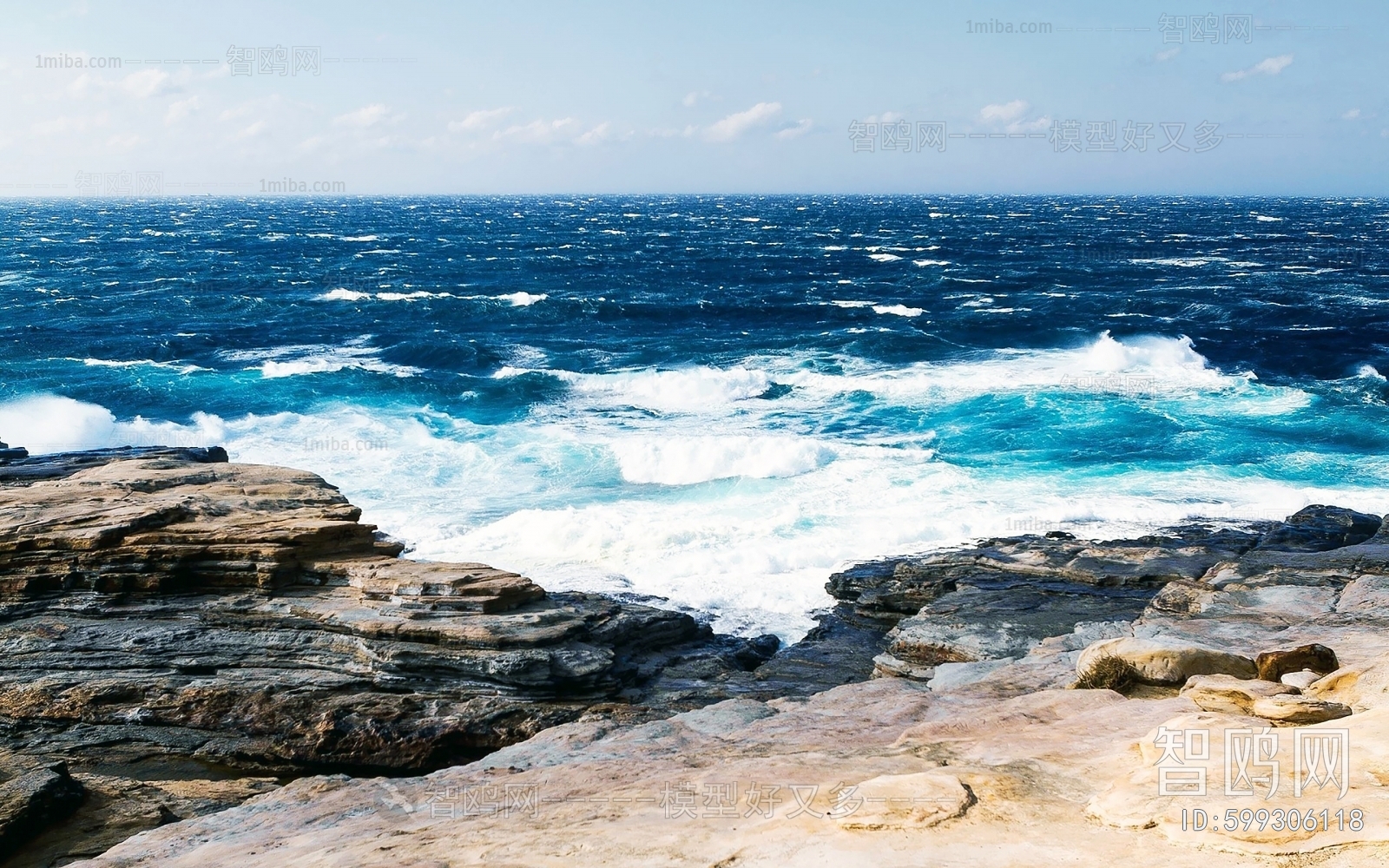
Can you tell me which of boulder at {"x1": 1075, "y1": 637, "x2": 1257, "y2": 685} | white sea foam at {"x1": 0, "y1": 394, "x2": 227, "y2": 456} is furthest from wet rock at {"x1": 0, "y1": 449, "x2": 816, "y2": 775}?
white sea foam at {"x1": 0, "y1": 394, "x2": 227, "y2": 456}

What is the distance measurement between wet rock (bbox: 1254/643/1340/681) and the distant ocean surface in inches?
373

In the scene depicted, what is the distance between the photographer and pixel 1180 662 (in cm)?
1152

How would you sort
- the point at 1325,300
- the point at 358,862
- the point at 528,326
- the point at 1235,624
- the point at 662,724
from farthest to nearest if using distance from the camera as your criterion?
the point at 1325,300 < the point at 528,326 < the point at 1235,624 < the point at 662,724 < the point at 358,862

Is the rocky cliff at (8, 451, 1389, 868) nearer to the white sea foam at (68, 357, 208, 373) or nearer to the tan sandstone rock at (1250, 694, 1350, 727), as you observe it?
the tan sandstone rock at (1250, 694, 1350, 727)

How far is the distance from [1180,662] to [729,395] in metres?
29.5

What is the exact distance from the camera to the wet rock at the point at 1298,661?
37.2 feet

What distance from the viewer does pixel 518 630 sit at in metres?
15.0

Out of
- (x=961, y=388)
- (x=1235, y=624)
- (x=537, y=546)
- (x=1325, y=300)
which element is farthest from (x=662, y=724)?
(x=1325, y=300)

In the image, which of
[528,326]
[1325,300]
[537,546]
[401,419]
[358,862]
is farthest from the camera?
[1325,300]

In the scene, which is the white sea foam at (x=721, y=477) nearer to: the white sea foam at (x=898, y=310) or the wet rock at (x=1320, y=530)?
the wet rock at (x=1320, y=530)

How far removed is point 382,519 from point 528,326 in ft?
102

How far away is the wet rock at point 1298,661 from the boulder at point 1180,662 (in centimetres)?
25

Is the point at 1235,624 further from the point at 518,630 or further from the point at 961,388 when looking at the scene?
the point at 961,388

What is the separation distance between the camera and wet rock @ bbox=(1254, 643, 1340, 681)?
37.2 feet
